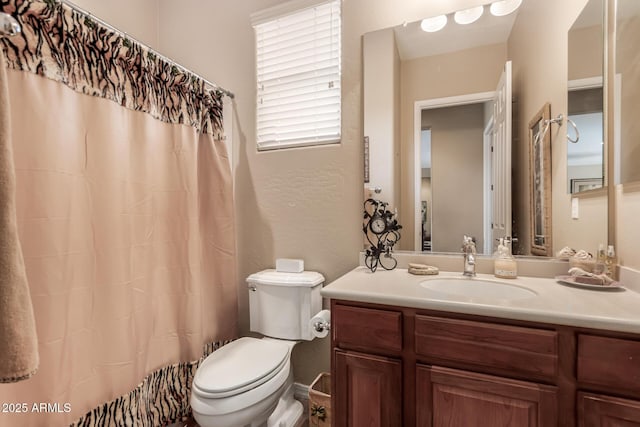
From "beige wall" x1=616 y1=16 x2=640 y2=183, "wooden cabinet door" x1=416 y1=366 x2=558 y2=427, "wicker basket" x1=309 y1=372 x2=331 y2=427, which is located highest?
"beige wall" x1=616 y1=16 x2=640 y2=183

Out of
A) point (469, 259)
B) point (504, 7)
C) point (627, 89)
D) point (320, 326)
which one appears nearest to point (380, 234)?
point (469, 259)

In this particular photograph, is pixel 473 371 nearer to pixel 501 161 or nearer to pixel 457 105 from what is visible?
pixel 501 161

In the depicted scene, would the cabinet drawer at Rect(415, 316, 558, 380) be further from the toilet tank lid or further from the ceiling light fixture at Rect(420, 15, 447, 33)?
the ceiling light fixture at Rect(420, 15, 447, 33)

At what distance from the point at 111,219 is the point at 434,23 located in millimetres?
1833

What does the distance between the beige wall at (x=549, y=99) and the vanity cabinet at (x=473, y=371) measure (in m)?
0.62

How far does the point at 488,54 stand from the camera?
1439mm

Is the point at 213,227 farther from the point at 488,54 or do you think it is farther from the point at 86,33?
the point at 488,54

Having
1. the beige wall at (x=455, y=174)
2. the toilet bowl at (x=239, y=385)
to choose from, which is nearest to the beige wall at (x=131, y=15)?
the beige wall at (x=455, y=174)

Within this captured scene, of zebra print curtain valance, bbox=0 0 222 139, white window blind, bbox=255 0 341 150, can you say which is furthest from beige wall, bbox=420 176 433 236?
zebra print curtain valance, bbox=0 0 222 139

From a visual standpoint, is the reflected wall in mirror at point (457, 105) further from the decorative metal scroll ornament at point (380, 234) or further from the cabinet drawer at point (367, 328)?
the cabinet drawer at point (367, 328)

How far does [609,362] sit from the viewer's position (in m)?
0.83

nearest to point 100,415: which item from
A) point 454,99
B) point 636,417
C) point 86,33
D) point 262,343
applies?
point 262,343

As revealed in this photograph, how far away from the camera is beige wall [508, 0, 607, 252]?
1293 mm

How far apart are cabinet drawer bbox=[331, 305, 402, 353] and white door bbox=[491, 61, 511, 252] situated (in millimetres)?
754
